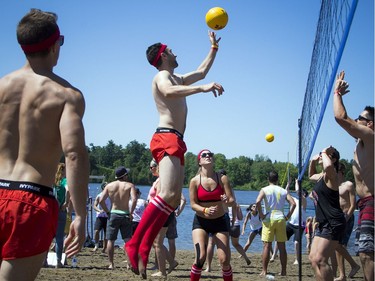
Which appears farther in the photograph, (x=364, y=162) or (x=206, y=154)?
(x=206, y=154)

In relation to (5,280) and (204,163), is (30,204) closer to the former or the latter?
(5,280)

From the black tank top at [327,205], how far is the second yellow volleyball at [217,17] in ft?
9.64

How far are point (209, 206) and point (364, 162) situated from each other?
10.8 ft

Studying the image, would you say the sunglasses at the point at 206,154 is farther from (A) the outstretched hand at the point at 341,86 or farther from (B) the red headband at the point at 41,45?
(B) the red headband at the point at 41,45

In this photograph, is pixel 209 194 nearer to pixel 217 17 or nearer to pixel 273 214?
pixel 217 17

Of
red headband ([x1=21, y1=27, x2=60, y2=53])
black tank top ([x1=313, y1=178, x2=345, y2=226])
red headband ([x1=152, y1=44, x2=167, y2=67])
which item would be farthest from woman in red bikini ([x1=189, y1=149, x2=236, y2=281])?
red headband ([x1=21, y1=27, x2=60, y2=53])

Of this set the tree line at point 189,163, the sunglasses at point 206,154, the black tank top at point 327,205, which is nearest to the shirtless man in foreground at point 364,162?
the black tank top at point 327,205

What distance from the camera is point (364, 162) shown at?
6121mm

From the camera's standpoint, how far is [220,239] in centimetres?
848

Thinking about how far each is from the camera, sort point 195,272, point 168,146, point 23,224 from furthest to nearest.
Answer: point 195,272
point 168,146
point 23,224

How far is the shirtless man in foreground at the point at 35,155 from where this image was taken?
3.38 metres

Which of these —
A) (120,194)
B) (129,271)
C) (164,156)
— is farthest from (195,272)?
(120,194)

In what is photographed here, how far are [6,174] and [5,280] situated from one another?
2.03 feet

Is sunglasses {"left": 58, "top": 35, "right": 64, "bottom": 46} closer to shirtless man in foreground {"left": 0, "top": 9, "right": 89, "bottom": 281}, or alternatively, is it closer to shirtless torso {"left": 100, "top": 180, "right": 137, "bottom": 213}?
shirtless man in foreground {"left": 0, "top": 9, "right": 89, "bottom": 281}
